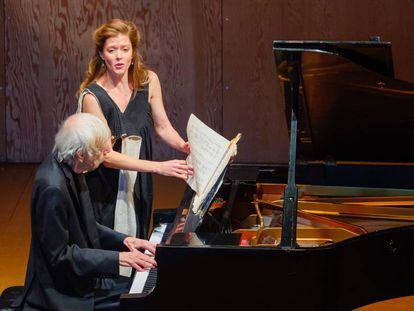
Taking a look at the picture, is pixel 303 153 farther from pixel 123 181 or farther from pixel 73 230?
pixel 73 230

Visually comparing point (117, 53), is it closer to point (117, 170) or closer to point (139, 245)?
point (117, 170)

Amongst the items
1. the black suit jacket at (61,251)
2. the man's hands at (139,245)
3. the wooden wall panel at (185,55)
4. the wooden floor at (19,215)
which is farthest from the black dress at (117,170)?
the wooden wall panel at (185,55)

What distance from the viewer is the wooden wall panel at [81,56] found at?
288 inches

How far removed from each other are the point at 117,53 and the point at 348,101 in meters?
1.11

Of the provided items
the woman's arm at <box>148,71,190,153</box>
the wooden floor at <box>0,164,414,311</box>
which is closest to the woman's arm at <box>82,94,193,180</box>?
the woman's arm at <box>148,71,190,153</box>

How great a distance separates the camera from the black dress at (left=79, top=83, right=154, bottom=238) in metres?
4.11

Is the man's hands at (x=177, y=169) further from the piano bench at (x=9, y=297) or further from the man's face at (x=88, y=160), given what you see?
the piano bench at (x=9, y=297)

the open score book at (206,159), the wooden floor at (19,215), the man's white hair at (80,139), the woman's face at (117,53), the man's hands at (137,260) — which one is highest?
the woman's face at (117,53)

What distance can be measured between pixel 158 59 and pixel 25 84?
1.16 m

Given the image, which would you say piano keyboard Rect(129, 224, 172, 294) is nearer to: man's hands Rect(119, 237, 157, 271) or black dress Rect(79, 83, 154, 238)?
man's hands Rect(119, 237, 157, 271)

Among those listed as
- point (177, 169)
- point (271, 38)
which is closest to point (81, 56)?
point (271, 38)

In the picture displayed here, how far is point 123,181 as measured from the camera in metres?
4.18

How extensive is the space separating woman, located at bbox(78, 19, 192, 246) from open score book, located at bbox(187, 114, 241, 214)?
67 cm

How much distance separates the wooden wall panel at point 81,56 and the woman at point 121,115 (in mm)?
3067
